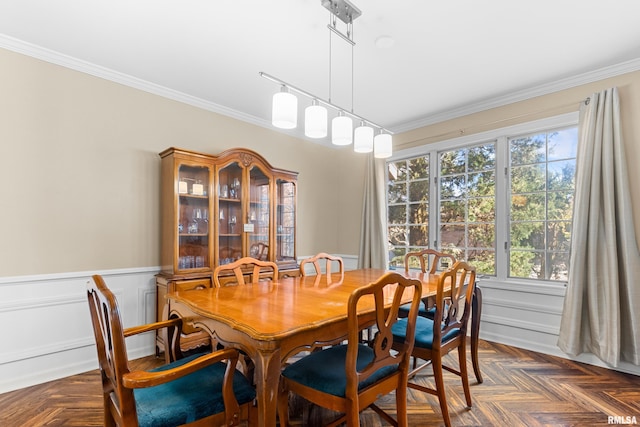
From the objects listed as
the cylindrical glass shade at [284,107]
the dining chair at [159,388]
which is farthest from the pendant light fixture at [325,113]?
the dining chair at [159,388]

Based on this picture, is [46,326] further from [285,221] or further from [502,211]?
[502,211]

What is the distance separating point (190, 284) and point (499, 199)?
3.22 meters

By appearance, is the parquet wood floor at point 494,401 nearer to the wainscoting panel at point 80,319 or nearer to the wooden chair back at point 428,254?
the wainscoting panel at point 80,319

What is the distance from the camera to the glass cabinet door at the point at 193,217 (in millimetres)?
2904

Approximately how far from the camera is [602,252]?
2631 mm

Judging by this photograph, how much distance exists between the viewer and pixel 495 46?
237 cm

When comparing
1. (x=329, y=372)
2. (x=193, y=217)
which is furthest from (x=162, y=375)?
(x=193, y=217)

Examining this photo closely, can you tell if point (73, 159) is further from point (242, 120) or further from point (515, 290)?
point (515, 290)

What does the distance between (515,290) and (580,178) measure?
120 cm

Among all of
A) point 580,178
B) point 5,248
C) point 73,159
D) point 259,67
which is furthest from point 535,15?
point 5,248

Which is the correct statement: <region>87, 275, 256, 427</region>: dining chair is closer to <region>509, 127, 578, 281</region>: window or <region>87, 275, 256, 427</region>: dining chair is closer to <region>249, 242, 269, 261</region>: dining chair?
<region>249, 242, 269, 261</region>: dining chair

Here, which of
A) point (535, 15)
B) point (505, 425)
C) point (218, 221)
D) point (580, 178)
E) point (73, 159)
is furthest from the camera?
point (218, 221)

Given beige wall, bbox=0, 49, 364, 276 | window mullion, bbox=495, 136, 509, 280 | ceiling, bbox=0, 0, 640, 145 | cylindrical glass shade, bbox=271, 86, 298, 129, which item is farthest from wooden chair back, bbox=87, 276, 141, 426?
window mullion, bbox=495, 136, 509, 280

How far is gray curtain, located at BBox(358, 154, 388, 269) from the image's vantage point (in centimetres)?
417
